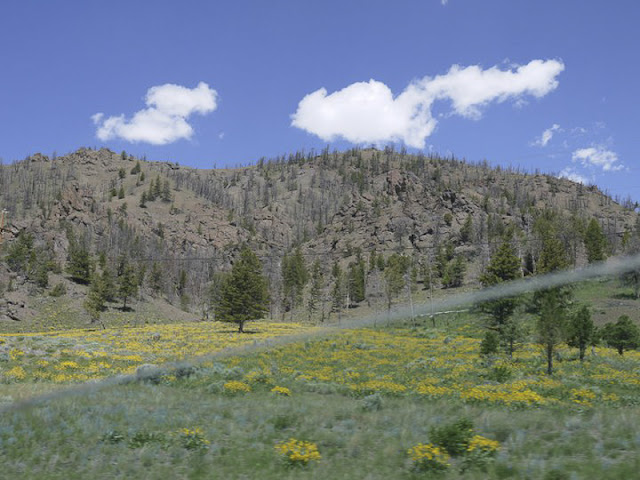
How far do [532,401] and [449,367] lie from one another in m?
11.4

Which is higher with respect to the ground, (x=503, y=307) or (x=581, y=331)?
(x=503, y=307)

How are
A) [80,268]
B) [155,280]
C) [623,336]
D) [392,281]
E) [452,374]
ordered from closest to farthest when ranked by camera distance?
[452,374]
[623,336]
[392,281]
[80,268]
[155,280]

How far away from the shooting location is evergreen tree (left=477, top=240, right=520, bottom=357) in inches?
1170

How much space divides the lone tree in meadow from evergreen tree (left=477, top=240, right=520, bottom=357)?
29965 millimetres

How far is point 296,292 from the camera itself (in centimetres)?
13425

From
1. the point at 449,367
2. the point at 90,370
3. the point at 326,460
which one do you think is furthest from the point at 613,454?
the point at 90,370

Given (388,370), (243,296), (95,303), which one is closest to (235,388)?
(388,370)

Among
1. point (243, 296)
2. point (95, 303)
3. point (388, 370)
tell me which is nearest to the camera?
point (388, 370)

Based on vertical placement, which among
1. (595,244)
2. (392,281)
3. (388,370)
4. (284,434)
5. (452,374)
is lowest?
(388,370)

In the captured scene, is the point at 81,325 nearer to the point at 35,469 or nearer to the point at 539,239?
the point at 35,469

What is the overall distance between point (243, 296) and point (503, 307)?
32651mm

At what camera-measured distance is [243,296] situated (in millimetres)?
57062

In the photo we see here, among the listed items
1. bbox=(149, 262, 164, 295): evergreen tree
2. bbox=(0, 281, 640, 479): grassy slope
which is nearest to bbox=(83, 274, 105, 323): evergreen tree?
bbox=(149, 262, 164, 295): evergreen tree

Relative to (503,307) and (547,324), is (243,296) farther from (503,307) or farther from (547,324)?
(547,324)
